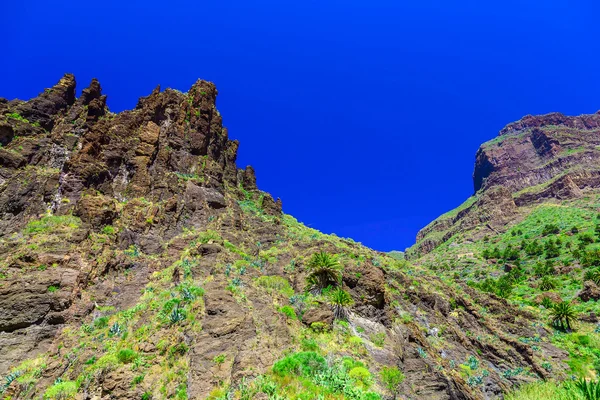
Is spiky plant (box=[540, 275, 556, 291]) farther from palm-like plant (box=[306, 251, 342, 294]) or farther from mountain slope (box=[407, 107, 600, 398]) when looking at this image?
palm-like plant (box=[306, 251, 342, 294])

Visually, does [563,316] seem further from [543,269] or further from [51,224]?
[51,224]

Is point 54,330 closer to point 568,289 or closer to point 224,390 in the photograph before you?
point 224,390

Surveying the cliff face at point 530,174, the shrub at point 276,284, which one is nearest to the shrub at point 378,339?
the shrub at point 276,284

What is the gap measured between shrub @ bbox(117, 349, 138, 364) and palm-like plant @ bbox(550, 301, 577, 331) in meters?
49.1

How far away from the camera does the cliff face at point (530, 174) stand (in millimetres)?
117812

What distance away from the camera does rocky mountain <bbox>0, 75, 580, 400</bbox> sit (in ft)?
53.3

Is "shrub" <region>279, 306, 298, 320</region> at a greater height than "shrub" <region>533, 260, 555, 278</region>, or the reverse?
"shrub" <region>533, 260, 555, 278</region>

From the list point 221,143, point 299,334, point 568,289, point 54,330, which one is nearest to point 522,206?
point 568,289

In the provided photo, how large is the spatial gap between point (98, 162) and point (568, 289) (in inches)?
3127

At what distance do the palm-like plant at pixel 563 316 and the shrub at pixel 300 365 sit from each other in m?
41.3

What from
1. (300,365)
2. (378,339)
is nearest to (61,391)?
Result: (300,365)

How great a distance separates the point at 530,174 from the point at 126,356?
600 ft

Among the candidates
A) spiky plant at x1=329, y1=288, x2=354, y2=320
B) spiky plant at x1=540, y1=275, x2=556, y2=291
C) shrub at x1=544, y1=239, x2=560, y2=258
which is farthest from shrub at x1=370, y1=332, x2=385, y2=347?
shrub at x1=544, y1=239, x2=560, y2=258

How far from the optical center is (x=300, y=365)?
50.6 ft
